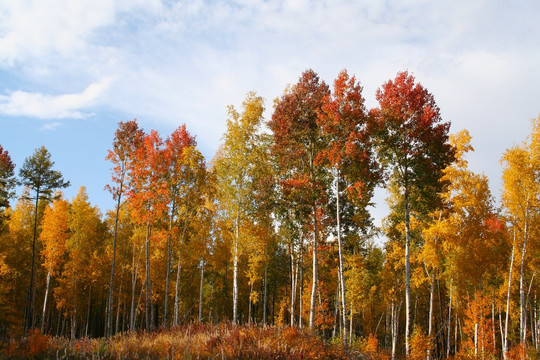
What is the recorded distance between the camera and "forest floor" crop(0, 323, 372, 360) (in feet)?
34.2

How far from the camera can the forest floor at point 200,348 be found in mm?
10422

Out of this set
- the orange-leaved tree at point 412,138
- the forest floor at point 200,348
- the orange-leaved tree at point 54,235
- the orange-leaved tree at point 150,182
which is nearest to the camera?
the forest floor at point 200,348

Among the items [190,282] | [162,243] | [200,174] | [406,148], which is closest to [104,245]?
[190,282]

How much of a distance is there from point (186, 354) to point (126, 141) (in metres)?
15.4

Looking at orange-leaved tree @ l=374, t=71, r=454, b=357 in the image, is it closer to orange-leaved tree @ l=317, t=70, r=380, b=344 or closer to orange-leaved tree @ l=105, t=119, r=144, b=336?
orange-leaved tree @ l=317, t=70, r=380, b=344

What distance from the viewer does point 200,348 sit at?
1095 cm

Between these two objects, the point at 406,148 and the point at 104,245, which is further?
the point at 104,245

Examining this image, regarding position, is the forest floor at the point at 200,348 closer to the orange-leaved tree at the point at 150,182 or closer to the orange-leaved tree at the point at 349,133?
the orange-leaved tree at the point at 349,133

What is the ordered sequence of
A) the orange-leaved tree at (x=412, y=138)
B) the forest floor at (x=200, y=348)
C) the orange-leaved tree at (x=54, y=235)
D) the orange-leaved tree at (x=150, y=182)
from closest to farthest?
the forest floor at (x=200, y=348) → the orange-leaved tree at (x=412, y=138) → the orange-leaved tree at (x=150, y=182) → the orange-leaved tree at (x=54, y=235)

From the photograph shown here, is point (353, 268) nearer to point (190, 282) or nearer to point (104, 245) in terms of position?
point (190, 282)

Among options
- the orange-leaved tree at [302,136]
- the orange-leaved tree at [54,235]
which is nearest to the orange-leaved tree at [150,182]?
the orange-leaved tree at [302,136]

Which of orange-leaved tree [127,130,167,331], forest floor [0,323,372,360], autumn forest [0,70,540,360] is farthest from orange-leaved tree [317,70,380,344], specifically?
orange-leaved tree [127,130,167,331]

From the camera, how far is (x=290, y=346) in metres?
11.5

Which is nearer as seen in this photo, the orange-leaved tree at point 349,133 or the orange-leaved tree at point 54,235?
the orange-leaved tree at point 349,133
